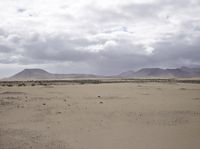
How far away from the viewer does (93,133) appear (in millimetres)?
10469

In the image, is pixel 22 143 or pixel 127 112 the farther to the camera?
pixel 127 112

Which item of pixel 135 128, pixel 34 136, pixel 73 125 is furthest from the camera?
pixel 73 125

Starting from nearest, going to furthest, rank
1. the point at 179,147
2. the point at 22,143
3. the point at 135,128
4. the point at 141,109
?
the point at 179,147 < the point at 22,143 < the point at 135,128 < the point at 141,109

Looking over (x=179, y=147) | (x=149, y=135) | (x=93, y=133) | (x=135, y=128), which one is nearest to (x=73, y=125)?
(x=93, y=133)

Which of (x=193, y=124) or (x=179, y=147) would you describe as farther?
(x=193, y=124)

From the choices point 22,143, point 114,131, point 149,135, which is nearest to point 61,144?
point 22,143

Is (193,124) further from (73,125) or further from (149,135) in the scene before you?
(73,125)

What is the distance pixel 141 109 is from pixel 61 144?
8132 mm

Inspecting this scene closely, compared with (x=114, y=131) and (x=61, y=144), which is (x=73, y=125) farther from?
(x=61, y=144)

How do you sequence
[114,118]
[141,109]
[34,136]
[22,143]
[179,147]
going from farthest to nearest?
[141,109] < [114,118] < [34,136] < [22,143] < [179,147]

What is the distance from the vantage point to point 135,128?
11227mm

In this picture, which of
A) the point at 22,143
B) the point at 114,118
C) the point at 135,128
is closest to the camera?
the point at 22,143

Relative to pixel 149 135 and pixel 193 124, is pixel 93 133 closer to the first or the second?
pixel 149 135

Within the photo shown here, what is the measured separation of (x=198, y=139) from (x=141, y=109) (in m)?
6.92
